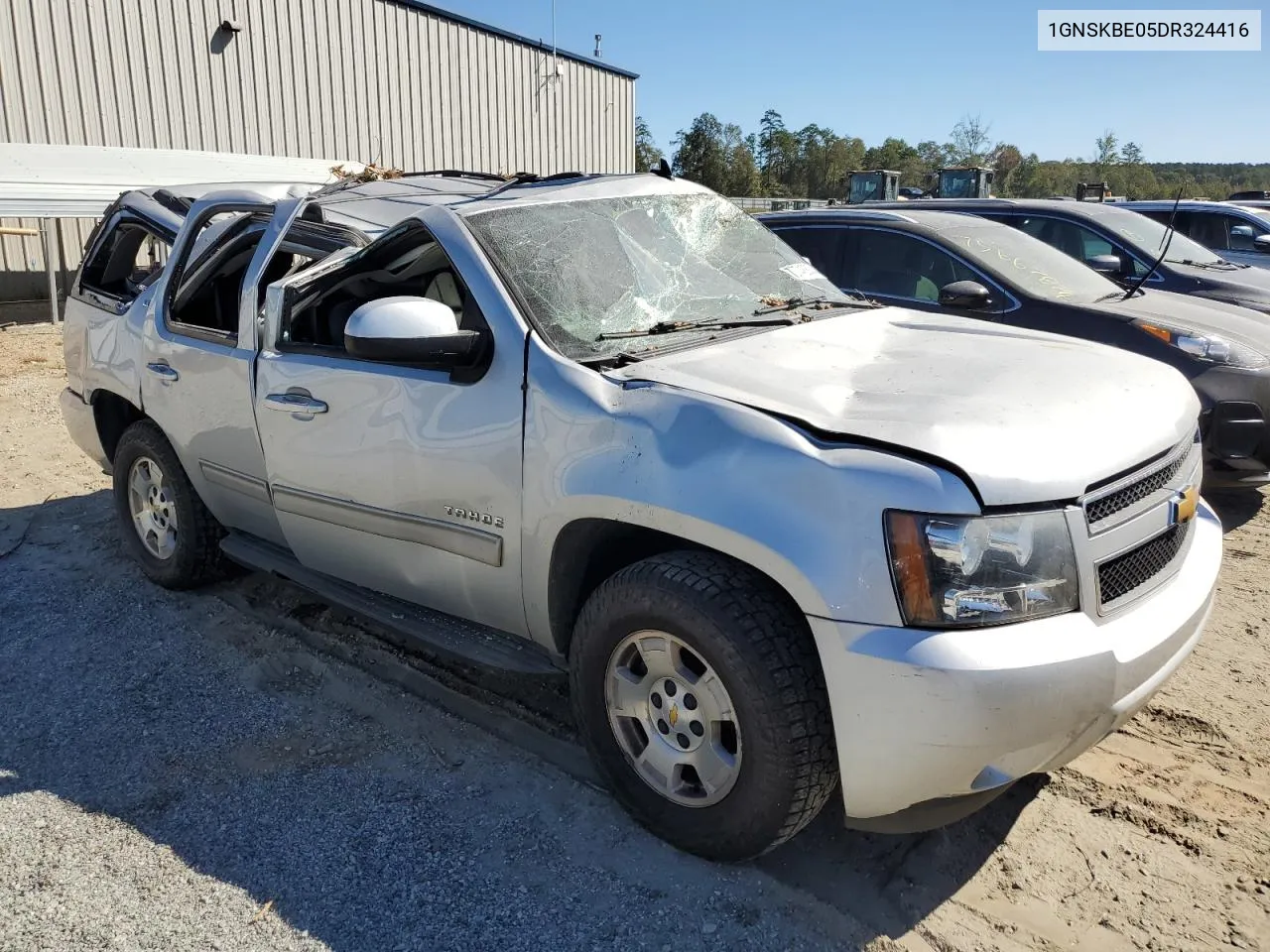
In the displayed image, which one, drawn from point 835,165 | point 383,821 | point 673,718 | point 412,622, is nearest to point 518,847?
point 383,821

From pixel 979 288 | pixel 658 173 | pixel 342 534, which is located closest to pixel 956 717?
pixel 342 534

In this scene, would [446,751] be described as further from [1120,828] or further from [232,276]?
[232,276]

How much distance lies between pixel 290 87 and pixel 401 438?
1635 centimetres

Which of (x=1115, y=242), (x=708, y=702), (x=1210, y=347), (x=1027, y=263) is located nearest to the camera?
(x=708, y=702)

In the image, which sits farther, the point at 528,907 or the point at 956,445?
the point at 528,907

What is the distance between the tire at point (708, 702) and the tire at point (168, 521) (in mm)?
2502

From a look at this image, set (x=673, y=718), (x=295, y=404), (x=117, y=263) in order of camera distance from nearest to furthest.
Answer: (x=673, y=718)
(x=295, y=404)
(x=117, y=263)

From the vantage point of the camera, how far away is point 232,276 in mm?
4887

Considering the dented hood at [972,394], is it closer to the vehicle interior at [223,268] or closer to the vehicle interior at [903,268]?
the vehicle interior at [223,268]

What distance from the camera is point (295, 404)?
368 cm

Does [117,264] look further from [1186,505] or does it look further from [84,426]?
[1186,505]

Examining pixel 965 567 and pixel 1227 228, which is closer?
pixel 965 567

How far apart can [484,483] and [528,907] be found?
1238mm

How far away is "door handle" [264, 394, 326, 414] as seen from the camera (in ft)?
11.8
